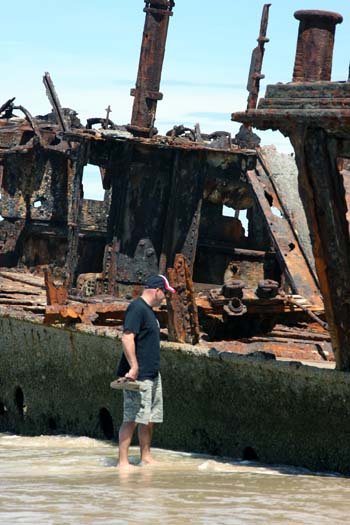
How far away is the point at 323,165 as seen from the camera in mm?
10609

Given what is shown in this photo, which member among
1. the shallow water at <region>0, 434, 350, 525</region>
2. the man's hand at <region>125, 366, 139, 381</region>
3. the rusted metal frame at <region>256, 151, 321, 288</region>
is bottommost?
the shallow water at <region>0, 434, 350, 525</region>

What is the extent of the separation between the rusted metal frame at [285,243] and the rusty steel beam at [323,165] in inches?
167

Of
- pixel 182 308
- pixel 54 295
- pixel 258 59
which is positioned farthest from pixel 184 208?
pixel 182 308

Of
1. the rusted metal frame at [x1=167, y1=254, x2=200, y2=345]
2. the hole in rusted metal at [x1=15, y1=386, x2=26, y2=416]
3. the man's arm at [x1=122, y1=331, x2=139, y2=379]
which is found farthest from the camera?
the hole in rusted metal at [x1=15, y1=386, x2=26, y2=416]

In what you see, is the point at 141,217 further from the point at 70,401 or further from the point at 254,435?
the point at 254,435

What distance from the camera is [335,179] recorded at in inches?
419

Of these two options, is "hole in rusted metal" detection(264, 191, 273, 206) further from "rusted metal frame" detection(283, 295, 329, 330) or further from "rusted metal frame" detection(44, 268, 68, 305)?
"rusted metal frame" detection(44, 268, 68, 305)

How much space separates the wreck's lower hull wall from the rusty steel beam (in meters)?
0.43

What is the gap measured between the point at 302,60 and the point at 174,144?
8.17 meters

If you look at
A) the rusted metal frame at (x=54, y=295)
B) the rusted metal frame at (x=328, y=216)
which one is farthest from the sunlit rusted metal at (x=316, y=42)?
the rusted metal frame at (x=54, y=295)

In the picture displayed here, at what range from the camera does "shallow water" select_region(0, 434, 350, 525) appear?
888 cm

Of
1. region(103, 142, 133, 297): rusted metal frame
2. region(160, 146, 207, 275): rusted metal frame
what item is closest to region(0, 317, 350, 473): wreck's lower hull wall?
region(103, 142, 133, 297): rusted metal frame

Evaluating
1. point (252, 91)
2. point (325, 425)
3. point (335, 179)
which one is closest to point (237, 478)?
point (325, 425)

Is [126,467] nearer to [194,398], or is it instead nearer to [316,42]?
[194,398]
